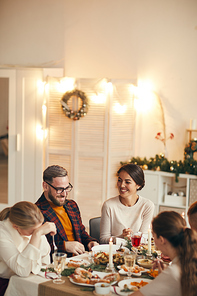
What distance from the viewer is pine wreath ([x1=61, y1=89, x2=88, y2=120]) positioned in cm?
564

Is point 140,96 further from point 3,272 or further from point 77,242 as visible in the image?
point 3,272

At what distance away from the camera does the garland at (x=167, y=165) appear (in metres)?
5.16

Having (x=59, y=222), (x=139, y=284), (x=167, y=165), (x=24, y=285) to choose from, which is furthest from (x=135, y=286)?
(x=167, y=165)

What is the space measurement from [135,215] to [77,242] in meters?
0.67

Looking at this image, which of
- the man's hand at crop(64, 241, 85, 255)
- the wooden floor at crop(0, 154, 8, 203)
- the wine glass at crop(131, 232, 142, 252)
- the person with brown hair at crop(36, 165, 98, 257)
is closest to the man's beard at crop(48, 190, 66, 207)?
the person with brown hair at crop(36, 165, 98, 257)

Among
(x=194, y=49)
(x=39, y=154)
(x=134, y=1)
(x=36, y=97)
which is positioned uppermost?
(x=134, y=1)

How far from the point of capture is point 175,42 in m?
5.62

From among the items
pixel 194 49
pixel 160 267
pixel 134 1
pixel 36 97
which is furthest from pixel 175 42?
pixel 160 267

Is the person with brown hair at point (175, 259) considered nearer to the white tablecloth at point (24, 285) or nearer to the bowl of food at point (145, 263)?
the bowl of food at point (145, 263)

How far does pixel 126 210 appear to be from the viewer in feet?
10.9

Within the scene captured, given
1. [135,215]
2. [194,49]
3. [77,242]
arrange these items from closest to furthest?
1. [77,242]
2. [135,215]
3. [194,49]

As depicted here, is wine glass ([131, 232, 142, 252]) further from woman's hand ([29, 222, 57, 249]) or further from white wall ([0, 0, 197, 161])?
white wall ([0, 0, 197, 161])

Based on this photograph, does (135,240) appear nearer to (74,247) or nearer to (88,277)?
(74,247)

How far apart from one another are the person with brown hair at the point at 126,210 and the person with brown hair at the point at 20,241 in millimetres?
921
